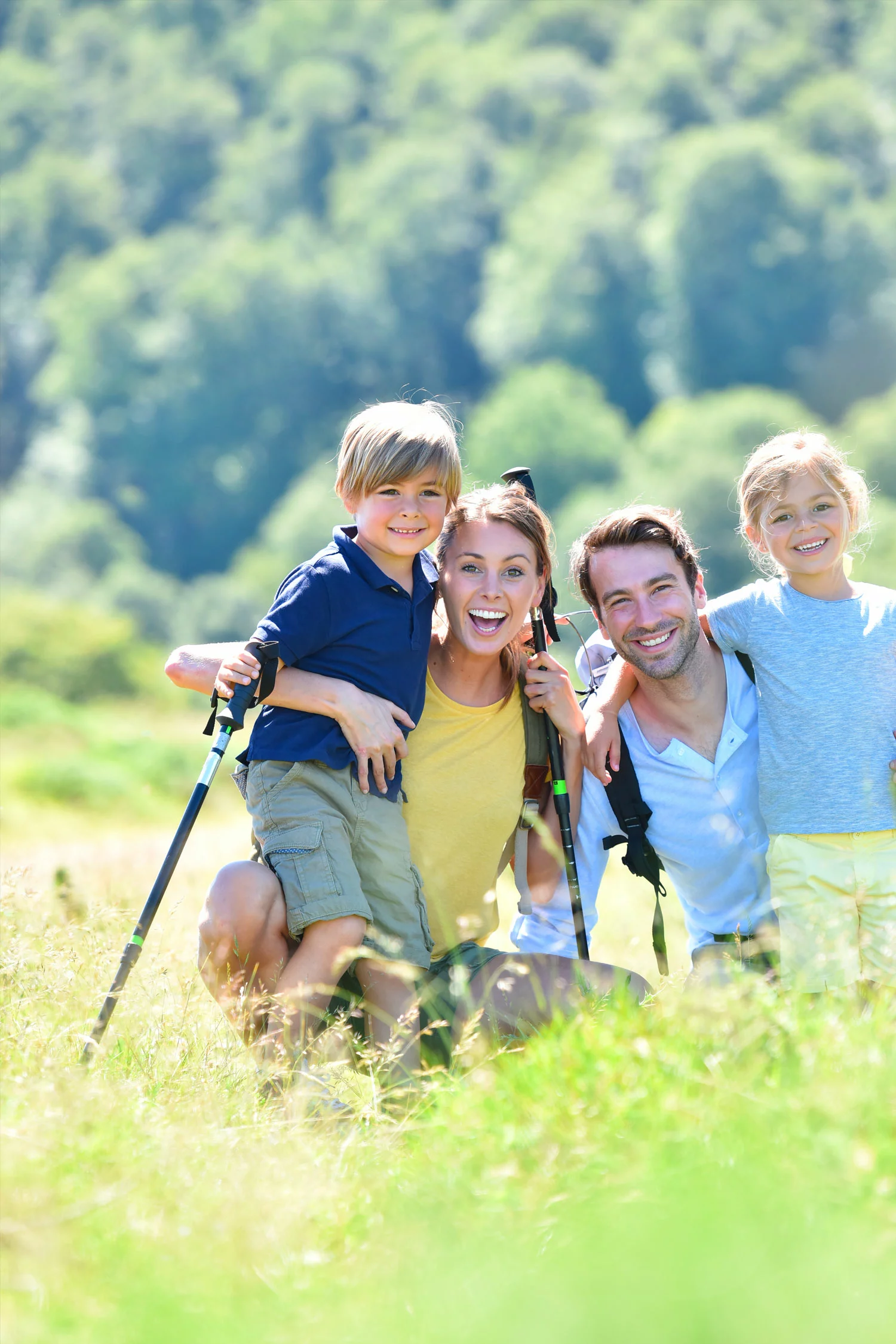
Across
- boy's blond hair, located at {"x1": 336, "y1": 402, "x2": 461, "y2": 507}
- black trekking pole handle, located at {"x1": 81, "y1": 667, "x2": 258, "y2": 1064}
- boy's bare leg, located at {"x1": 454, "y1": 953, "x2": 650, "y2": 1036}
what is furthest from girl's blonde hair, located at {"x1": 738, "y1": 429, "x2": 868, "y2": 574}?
black trekking pole handle, located at {"x1": 81, "y1": 667, "x2": 258, "y2": 1064}

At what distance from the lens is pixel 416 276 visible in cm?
9006

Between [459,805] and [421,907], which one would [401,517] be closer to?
[459,805]

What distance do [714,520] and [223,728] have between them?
56.2m

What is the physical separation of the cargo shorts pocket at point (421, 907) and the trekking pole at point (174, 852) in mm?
813

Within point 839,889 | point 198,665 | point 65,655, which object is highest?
point 65,655

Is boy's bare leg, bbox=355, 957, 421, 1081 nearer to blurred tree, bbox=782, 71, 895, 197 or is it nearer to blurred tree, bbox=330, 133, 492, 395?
blurred tree, bbox=330, 133, 492, 395

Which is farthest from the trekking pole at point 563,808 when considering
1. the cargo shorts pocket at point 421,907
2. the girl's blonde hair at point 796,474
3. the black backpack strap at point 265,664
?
the black backpack strap at point 265,664

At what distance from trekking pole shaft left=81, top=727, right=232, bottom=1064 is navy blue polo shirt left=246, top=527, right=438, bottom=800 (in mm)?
164

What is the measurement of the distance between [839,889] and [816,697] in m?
0.72

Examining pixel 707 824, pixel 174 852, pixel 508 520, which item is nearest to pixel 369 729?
pixel 174 852

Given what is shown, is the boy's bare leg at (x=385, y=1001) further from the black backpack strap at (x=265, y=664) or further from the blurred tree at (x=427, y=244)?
the blurred tree at (x=427, y=244)

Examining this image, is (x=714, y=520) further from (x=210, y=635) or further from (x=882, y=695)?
(x=882, y=695)

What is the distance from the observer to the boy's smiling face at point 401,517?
501cm

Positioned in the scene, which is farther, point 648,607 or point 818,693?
point 648,607
